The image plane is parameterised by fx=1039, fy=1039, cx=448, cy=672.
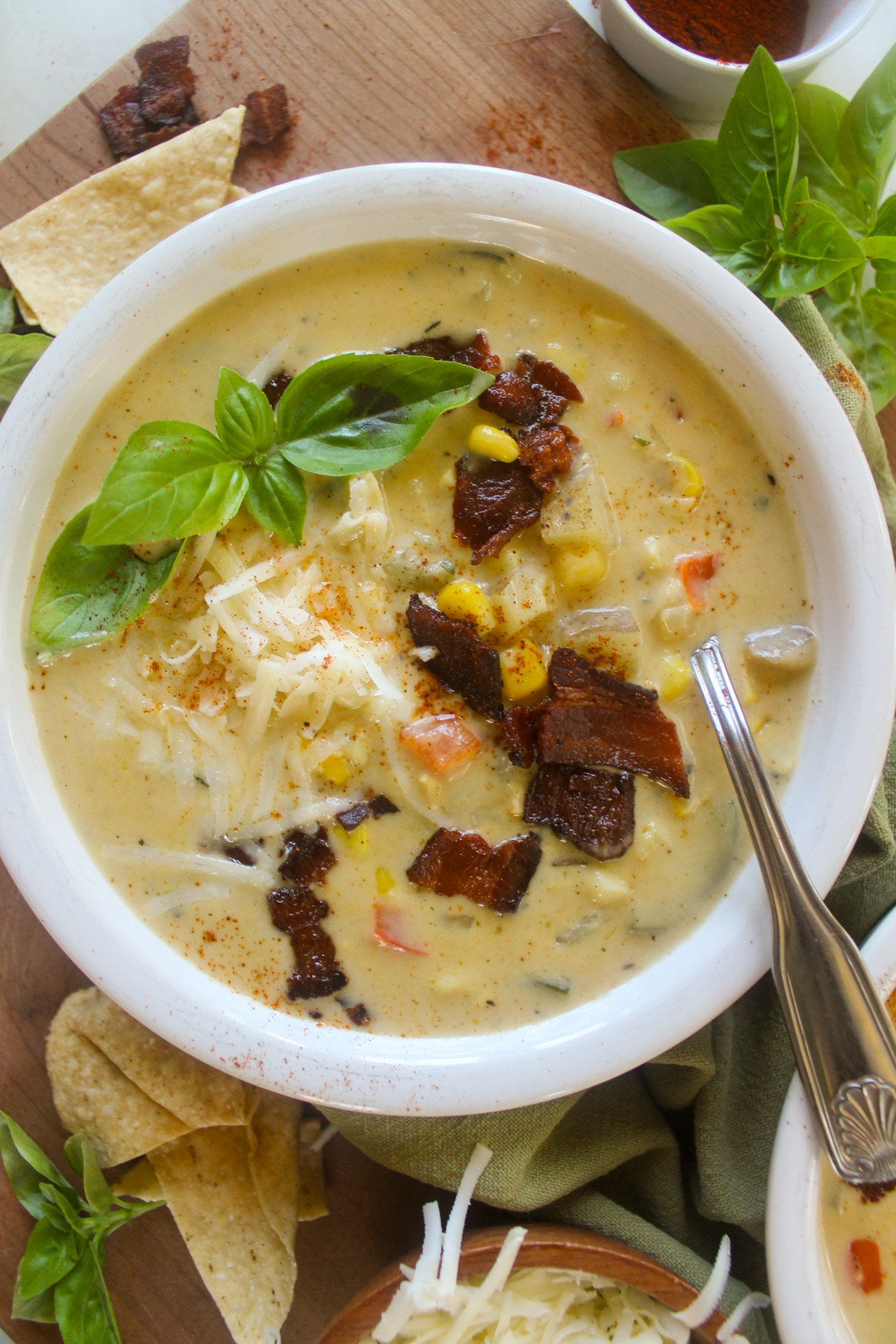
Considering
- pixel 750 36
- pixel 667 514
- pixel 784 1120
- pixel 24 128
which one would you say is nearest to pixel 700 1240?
pixel 784 1120

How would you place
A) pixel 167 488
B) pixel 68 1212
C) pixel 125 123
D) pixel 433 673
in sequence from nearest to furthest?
pixel 167 488
pixel 433 673
pixel 68 1212
pixel 125 123

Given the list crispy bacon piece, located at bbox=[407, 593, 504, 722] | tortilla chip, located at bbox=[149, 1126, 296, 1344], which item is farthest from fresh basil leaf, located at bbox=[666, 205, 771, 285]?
tortilla chip, located at bbox=[149, 1126, 296, 1344]

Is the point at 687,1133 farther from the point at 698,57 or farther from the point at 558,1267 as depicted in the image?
the point at 698,57

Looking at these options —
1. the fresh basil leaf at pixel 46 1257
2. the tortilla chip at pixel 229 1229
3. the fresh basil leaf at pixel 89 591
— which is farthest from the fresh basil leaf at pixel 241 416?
the fresh basil leaf at pixel 46 1257

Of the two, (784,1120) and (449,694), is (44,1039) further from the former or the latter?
(784,1120)

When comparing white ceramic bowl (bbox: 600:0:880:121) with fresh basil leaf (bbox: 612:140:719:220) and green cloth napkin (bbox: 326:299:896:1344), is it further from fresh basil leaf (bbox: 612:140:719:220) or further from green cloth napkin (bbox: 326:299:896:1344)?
green cloth napkin (bbox: 326:299:896:1344)

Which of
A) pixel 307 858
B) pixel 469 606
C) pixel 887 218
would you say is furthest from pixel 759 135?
pixel 307 858

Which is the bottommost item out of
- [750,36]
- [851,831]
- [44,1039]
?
[851,831]
